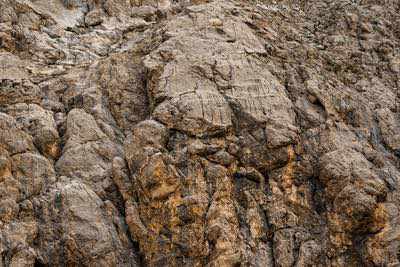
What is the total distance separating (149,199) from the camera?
20844 millimetres

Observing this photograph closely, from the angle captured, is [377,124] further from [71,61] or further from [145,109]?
[71,61]

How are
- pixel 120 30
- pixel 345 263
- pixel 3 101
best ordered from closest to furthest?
1. pixel 345 263
2. pixel 3 101
3. pixel 120 30

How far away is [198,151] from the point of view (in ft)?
70.9

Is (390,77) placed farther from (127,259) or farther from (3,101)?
(3,101)

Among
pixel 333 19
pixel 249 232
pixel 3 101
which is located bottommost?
pixel 249 232

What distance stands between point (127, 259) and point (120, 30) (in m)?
17.7

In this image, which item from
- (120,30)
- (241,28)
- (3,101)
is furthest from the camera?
(120,30)

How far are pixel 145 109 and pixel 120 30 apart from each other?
9.76 m

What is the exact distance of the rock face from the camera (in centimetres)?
2014

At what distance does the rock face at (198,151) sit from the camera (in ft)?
66.1

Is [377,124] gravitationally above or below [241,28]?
below

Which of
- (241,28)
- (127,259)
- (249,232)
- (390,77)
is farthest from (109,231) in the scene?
(390,77)

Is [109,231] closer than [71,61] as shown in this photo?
Yes

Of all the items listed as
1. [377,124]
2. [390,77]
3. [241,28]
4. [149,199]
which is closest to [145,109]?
[149,199]
